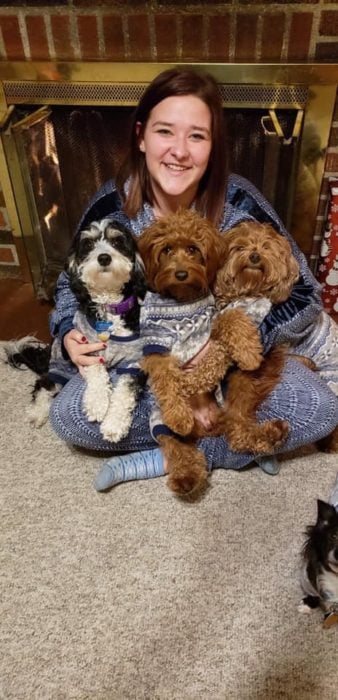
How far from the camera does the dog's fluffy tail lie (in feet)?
6.70

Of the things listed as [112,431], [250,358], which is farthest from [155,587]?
[250,358]

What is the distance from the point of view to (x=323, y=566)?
3.91 feet

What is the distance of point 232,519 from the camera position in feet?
5.03

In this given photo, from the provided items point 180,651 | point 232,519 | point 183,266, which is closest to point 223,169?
point 183,266

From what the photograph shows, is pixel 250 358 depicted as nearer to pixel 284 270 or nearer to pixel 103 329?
pixel 284 270

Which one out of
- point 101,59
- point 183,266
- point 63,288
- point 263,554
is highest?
point 101,59

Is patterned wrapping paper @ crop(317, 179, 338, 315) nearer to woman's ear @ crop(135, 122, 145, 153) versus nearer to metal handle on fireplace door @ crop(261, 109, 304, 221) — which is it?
metal handle on fireplace door @ crop(261, 109, 304, 221)

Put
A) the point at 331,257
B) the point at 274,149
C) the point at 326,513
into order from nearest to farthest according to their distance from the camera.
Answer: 1. the point at 326,513
2. the point at 274,149
3. the point at 331,257

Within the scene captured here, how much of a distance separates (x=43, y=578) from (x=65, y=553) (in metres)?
0.09

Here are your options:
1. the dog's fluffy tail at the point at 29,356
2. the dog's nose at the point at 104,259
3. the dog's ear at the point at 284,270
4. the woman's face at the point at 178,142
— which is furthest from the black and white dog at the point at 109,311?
the dog's fluffy tail at the point at 29,356

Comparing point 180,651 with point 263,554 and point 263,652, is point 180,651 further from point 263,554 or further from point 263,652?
point 263,554

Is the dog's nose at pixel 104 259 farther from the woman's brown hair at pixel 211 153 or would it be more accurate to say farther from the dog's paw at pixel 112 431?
the dog's paw at pixel 112 431

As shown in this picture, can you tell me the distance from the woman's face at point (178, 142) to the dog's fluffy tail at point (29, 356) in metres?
0.85

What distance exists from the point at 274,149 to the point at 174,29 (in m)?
0.55
